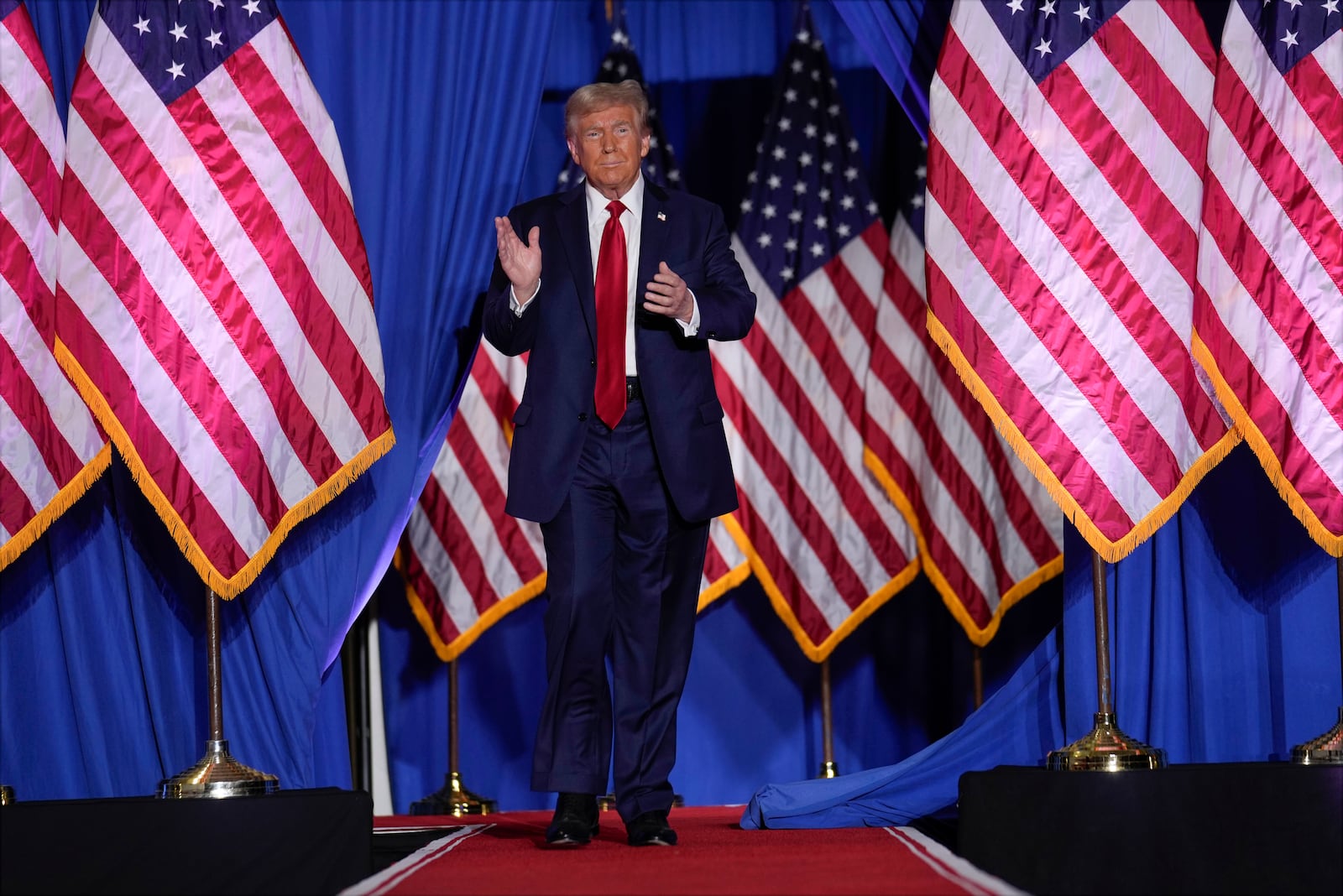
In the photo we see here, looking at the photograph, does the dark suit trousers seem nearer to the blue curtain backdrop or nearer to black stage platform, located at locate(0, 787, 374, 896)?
black stage platform, located at locate(0, 787, 374, 896)

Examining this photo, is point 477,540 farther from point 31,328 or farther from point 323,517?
point 31,328

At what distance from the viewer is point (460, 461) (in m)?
5.78

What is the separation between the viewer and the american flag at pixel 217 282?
396 cm

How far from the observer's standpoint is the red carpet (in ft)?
9.11

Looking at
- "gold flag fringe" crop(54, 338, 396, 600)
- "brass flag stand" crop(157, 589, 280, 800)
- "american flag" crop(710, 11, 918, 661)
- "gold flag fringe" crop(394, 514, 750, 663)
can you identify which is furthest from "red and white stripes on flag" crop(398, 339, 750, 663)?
"brass flag stand" crop(157, 589, 280, 800)

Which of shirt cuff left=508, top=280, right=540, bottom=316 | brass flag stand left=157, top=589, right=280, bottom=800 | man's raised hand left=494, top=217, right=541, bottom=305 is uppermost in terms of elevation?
man's raised hand left=494, top=217, right=541, bottom=305

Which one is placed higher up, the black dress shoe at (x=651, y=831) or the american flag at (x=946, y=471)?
the american flag at (x=946, y=471)

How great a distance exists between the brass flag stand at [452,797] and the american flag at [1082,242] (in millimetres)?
2433

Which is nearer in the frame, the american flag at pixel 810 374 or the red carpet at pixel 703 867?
the red carpet at pixel 703 867

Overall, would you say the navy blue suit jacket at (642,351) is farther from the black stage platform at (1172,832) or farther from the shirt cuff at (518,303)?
the black stage platform at (1172,832)

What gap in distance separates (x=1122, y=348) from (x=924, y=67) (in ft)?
3.64

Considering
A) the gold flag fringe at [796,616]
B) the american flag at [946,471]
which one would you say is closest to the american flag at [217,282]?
the gold flag fringe at [796,616]

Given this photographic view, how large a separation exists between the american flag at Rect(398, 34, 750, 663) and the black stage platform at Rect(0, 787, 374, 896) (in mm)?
2369

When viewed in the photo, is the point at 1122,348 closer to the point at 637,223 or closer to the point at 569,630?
the point at 637,223
